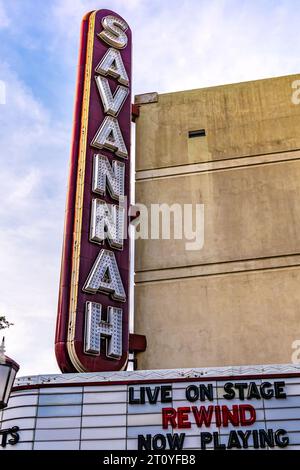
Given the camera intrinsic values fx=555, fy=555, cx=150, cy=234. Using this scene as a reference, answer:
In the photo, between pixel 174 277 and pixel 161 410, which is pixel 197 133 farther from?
pixel 161 410

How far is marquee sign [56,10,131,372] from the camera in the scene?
14.2 m

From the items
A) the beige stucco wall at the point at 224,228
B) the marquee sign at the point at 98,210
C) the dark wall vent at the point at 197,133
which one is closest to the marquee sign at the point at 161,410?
the marquee sign at the point at 98,210

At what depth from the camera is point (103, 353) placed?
14336 millimetres

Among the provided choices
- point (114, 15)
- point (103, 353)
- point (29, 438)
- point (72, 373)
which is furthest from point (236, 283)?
point (114, 15)

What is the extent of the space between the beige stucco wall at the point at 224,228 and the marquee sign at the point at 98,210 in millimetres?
2406

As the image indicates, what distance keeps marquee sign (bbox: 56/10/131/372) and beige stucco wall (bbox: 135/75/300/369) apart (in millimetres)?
2406

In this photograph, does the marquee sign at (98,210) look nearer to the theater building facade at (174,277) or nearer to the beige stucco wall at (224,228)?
the theater building facade at (174,277)

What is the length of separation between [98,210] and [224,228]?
4.76 metres

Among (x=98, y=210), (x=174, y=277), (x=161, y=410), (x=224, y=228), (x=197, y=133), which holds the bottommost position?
(x=161, y=410)

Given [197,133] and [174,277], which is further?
[197,133]

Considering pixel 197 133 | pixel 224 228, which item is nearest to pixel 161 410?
pixel 224 228

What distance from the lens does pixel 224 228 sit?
18.7 metres

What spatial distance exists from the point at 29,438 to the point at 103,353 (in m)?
2.82

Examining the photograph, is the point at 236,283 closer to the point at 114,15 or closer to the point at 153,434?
the point at 153,434
